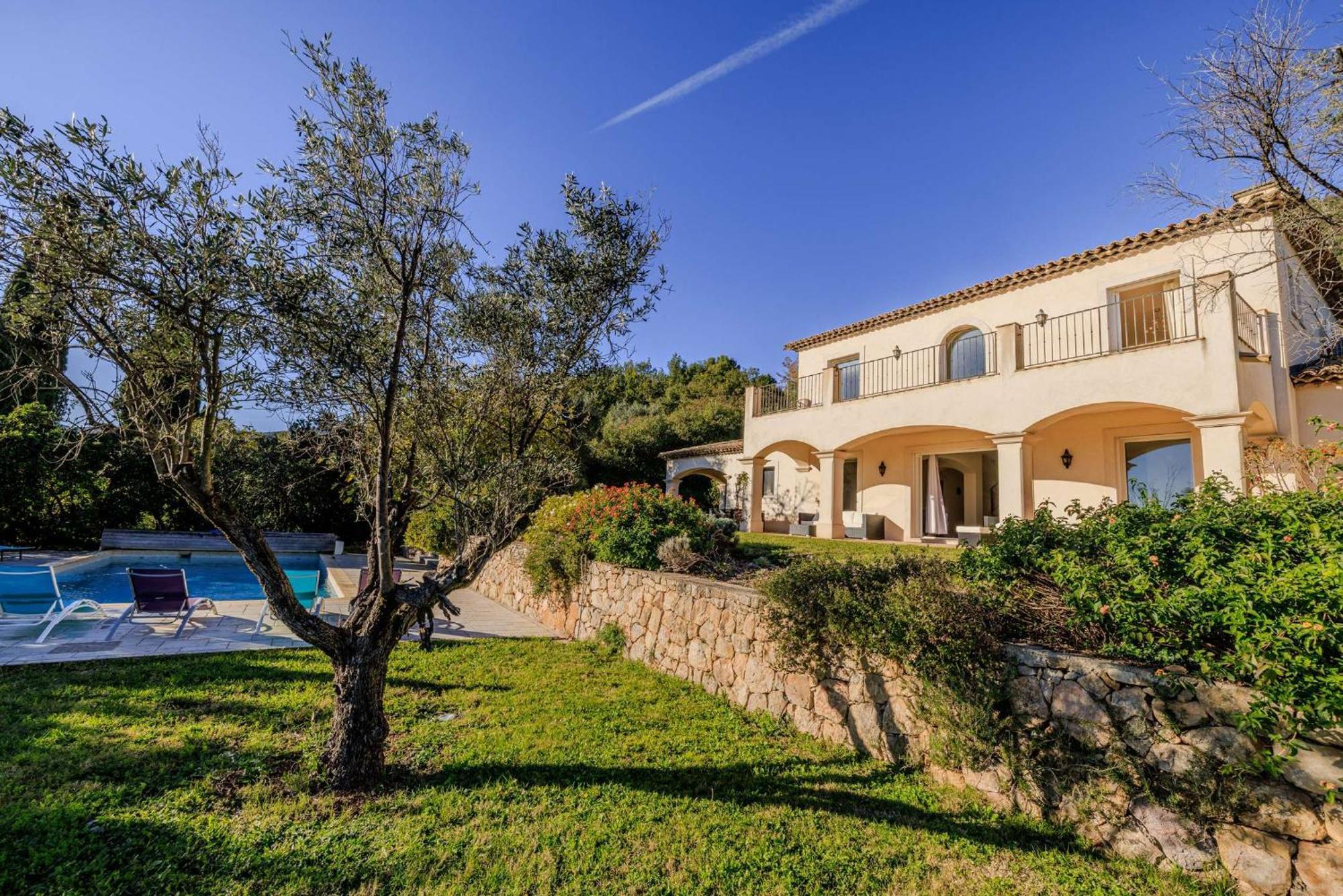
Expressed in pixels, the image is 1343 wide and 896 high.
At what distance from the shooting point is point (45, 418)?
1580 cm

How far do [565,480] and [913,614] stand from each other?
371cm

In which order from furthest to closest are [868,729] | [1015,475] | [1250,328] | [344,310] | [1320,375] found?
1. [1015,475]
2. [1250,328]
3. [1320,375]
4. [868,729]
5. [344,310]

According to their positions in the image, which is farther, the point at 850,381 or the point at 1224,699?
the point at 850,381

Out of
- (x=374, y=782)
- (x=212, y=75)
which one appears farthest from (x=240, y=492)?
(x=374, y=782)

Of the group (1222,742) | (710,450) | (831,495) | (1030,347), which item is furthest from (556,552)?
(710,450)

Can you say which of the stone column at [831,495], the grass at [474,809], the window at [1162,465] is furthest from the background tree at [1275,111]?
the stone column at [831,495]

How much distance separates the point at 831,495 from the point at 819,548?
13.1 feet

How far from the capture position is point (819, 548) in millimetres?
11469

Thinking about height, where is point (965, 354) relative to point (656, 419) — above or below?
below

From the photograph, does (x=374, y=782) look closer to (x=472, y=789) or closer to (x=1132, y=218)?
(x=472, y=789)

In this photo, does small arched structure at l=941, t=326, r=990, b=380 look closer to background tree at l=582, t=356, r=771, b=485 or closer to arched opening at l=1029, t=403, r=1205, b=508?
arched opening at l=1029, t=403, r=1205, b=508

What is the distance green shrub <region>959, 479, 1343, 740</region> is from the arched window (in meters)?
10.3

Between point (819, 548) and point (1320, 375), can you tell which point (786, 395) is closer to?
point (819, 548)

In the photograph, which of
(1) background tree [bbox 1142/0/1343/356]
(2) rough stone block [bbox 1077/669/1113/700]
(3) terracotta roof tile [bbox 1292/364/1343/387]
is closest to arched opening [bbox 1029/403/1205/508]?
(3) terracotta roof tile [bbox 1292/364/1343/387]
